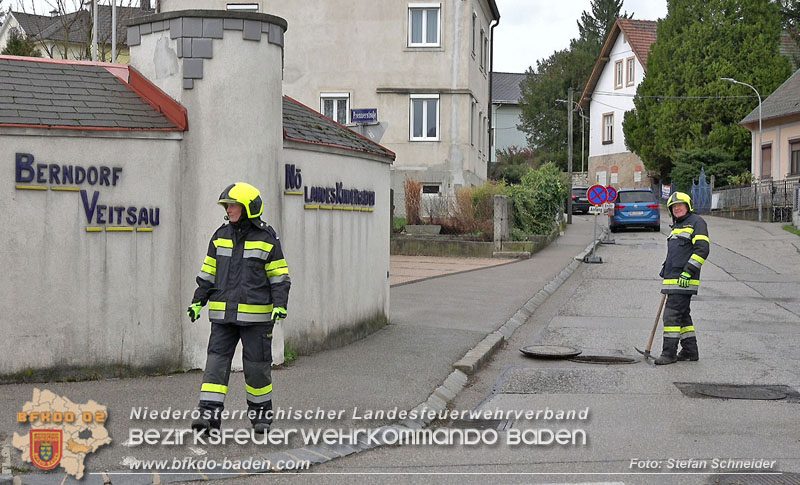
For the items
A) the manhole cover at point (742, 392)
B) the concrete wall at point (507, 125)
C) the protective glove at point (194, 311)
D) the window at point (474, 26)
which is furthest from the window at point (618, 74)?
the protective glove at point (194, 311)

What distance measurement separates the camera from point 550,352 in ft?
36.6

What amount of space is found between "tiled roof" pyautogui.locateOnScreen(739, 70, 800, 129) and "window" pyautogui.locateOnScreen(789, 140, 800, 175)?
170cm

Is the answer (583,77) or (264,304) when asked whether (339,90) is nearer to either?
(264,304)

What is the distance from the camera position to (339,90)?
33.2 metres

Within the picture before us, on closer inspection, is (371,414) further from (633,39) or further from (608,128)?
(608,128)

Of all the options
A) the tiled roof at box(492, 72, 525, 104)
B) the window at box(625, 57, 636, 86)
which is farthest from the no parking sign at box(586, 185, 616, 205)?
the tiled roof at box(492, 72, 525, 104)

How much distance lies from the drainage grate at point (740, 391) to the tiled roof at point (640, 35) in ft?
164

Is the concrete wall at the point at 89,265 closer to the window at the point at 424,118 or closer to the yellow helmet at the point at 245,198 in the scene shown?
the yellow helmet at the point at 245,198

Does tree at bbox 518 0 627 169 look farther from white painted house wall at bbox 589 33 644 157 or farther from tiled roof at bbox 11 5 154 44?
tiled roof at bbox 11 5 154 44

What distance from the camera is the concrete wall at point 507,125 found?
261 ft

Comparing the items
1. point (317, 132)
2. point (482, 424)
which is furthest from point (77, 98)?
point (482, 424)

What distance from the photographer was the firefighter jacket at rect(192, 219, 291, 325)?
6.75m

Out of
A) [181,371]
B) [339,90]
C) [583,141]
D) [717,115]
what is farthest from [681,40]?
[181,371]

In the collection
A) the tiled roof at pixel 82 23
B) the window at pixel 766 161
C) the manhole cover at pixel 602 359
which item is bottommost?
the manhole cover at pixel 602 359
